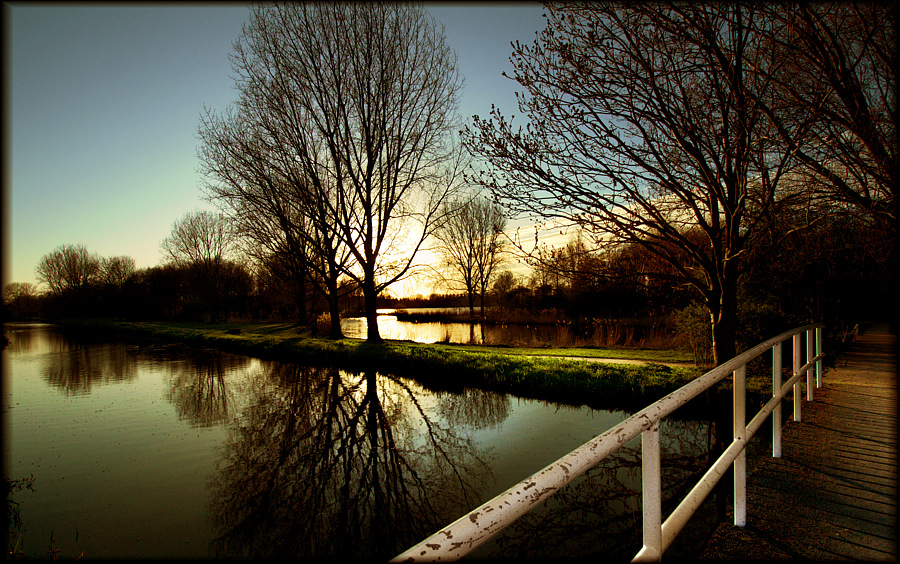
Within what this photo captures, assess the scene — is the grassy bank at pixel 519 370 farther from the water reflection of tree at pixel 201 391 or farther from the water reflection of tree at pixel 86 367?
the water reflection of tree at pixel 86 367

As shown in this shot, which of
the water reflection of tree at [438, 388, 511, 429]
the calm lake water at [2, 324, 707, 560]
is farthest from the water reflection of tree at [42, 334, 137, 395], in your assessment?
the water reflection of tree at [438, 388, 511, 429]

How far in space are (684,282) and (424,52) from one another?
560 inches

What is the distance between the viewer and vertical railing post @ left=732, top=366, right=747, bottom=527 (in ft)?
11.0

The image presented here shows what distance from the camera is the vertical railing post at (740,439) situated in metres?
3.36

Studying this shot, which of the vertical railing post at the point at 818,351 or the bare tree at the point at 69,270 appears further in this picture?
the bare tree at the point at 69,270

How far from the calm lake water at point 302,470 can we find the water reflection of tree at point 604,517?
24 mm

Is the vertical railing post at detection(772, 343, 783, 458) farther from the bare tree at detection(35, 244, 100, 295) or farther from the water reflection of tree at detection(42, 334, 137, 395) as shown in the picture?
the bare tree at detection(35, 244, 100, 295)

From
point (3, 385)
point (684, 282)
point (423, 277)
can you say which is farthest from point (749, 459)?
point (3, 385)

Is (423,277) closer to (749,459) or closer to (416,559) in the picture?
(749,459)

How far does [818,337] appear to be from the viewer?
767 centimetres

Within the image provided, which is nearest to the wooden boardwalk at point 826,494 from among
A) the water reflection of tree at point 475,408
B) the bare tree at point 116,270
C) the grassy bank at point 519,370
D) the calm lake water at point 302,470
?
the calm lake water at point 302,470

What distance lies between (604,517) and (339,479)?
12.2 ft

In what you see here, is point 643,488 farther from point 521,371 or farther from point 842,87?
point 521,371

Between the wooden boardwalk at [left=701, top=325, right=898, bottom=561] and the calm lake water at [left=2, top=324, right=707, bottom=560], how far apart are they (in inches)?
49.3
